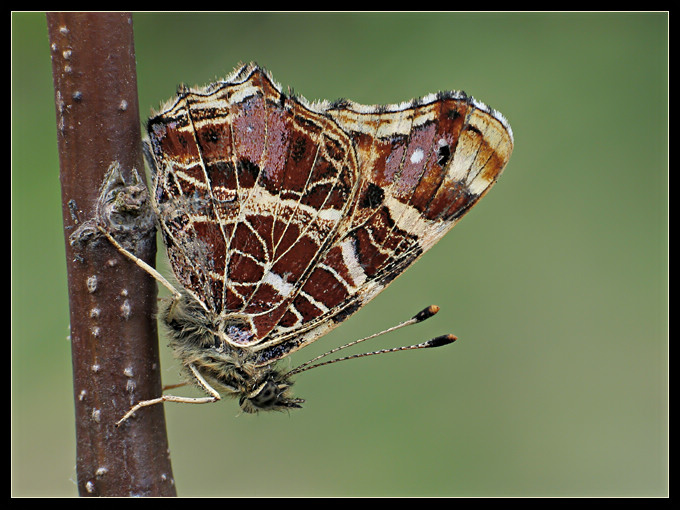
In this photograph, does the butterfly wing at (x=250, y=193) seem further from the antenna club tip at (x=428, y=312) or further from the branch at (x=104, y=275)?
the antenna club tip at (x=428, y=312)

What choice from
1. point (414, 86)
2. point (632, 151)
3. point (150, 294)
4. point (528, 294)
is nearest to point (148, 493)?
point (150, 294)

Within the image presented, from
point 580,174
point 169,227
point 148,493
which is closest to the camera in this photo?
point 148,493

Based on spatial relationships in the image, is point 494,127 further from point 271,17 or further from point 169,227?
point 271,17

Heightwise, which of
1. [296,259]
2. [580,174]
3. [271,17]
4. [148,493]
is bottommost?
[148,493]

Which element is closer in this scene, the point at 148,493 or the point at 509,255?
the point at 148,493

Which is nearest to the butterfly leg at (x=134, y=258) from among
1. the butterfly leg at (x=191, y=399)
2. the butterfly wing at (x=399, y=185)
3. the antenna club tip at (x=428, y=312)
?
the butterfly leg at (x=191, y=399)

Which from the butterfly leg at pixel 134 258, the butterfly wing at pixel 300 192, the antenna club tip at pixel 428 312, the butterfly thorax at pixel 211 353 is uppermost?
the butterfly wing at pixel 300 192
